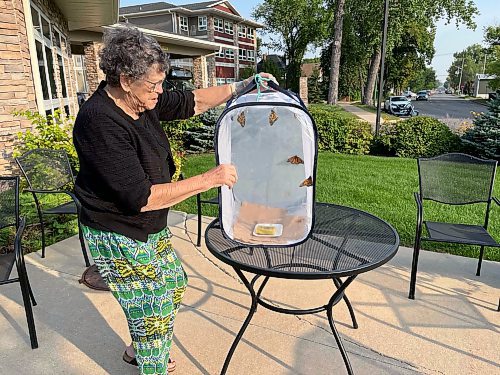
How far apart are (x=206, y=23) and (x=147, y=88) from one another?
35.2 meters

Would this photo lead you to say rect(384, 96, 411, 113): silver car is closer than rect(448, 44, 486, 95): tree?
Yes

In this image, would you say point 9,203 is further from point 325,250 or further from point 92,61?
point 92,61

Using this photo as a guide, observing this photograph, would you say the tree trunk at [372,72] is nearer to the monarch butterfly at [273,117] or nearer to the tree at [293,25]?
the tree at [293,25]

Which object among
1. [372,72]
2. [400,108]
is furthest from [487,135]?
[372,72]

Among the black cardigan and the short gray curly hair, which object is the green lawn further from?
the short gray curly hair

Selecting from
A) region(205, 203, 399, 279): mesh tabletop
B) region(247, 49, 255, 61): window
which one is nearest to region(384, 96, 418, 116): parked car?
region(205, 203, 399, 279): mesh tabletop

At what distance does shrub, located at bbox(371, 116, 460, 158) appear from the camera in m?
7.62

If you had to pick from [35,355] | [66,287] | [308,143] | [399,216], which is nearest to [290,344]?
[308,143]

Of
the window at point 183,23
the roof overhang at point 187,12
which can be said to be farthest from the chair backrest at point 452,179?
the window at point 183,23

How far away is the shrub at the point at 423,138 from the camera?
25.0ft

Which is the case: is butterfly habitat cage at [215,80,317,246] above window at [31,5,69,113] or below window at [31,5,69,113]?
below

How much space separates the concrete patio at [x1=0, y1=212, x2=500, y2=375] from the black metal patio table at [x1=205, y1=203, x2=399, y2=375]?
0.24 m

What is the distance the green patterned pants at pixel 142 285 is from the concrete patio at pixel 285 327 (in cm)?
38

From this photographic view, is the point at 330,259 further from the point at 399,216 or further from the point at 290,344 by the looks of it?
the point at 399,216
